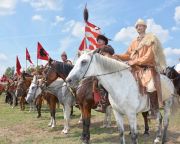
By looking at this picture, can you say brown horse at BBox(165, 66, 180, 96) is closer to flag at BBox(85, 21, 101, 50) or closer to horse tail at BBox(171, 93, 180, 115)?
flag at BBox(85, 21, 101, 50)

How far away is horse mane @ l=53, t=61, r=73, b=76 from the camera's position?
1082 centimetres

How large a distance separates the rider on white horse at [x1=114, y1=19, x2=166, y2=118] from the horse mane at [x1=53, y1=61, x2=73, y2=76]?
9.78ft

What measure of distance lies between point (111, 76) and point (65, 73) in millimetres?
3665

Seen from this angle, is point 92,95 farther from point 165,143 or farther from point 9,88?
point 9,88

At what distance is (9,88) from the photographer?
26828 millimetres

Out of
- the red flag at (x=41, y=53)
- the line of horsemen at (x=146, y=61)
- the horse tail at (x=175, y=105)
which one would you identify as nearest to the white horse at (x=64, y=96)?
the red flag at (x=41, y=53)

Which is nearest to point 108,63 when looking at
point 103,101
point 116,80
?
point 116,80

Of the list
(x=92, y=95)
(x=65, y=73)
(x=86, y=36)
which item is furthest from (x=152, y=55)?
(x=86, y=36)

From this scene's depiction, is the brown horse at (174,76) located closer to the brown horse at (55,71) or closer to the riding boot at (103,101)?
the riding boot at (103,101)

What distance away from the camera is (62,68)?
1085 cm

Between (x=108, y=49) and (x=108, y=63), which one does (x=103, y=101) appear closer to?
(x=108, y=49)

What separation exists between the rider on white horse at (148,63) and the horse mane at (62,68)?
2.98 metres

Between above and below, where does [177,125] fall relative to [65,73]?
below

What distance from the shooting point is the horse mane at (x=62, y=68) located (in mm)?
10820
